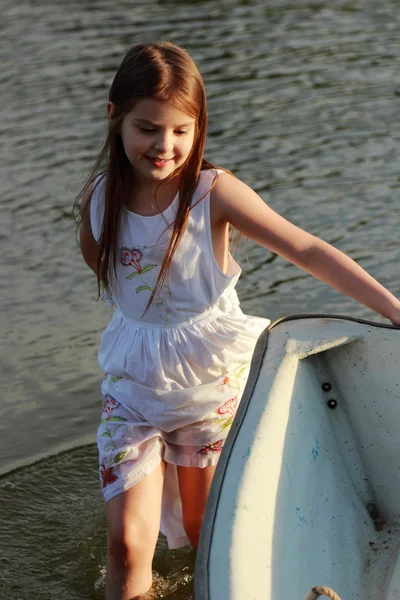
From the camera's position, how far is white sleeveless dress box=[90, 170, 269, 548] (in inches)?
110

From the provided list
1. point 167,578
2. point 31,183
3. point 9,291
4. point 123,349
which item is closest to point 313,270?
point 123,349

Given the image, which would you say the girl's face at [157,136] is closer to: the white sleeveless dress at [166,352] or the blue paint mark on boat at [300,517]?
the white sleeveless dress at [166,352]

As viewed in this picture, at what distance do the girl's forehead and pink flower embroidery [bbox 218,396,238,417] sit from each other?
74 centimetres

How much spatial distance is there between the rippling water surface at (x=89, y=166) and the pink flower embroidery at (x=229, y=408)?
0.74 m

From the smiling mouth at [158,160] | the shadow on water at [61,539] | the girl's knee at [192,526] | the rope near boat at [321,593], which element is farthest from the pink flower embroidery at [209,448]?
the rope near boat at [321,593]

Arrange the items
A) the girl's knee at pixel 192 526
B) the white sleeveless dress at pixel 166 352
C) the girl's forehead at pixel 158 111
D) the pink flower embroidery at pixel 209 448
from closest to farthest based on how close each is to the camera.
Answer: the girl's forehead at pixel 158 111
the white sleeveless dress at pixel 166 352
the pink flower embroidery at pixel 209 448
the girl's knee at pixel 192 526

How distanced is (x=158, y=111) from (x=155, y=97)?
35 mm

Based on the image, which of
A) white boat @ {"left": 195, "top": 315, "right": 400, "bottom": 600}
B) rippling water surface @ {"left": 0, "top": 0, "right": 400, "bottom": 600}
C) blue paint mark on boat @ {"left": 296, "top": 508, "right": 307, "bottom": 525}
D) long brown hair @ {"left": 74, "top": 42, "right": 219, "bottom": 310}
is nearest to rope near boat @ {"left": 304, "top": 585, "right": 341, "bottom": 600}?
white boat @ {"left": 195, "top": 315, "right": 400, "bottom": 600}

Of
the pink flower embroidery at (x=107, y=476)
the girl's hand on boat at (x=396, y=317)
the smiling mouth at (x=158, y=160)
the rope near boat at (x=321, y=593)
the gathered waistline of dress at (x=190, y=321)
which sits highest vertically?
the smiling mouth at (x=158, y=160)

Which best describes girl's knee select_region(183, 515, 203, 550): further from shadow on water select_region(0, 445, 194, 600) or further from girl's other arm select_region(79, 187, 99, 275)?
girl's other arm select_region(79, 187, 99, 275)

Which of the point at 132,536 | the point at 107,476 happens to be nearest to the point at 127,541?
the point at 132,536

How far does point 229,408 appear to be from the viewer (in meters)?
2.90

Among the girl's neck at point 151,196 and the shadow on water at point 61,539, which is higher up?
the girl's neck at point 151,196

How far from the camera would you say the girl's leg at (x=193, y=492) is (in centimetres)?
296
